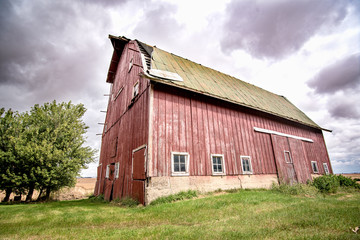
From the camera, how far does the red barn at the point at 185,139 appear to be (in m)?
8.40

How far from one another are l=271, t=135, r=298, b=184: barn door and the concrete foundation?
194 centimetres

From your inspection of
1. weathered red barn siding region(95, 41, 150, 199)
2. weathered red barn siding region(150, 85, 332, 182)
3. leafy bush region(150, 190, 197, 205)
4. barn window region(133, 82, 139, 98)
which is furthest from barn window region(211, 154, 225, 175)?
barn window region(133, 82, 139, 98)

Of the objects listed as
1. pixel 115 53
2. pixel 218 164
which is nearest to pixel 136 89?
pixel 218 164

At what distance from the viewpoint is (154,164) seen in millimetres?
7965

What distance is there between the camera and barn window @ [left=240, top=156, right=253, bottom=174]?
35.8 feet

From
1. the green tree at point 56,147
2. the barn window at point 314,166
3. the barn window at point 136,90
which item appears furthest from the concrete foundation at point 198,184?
the green tree at point 56,147

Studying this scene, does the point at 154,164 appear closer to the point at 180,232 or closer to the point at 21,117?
the point at 180,232

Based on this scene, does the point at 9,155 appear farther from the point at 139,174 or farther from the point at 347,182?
the point at 347,182

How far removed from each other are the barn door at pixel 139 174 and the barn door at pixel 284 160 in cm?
982

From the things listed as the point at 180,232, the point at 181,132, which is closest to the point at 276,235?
the point at 180,232

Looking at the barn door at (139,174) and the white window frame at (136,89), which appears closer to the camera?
the barn door at (139,174)

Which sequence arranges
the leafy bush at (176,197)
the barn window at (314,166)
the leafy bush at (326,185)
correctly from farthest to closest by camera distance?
1. the barn window at (314,166)
2. the leafy bush at (326,185)
3. the leafy bush at (176,197)

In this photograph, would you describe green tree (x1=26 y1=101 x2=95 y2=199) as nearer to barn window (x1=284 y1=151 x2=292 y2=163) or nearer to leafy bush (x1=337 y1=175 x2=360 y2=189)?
barn window (x1=284 y1=151 x2=292 y2=163)

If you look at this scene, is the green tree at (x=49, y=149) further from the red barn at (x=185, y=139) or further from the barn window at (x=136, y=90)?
the barn window at (x=136, y=90)
